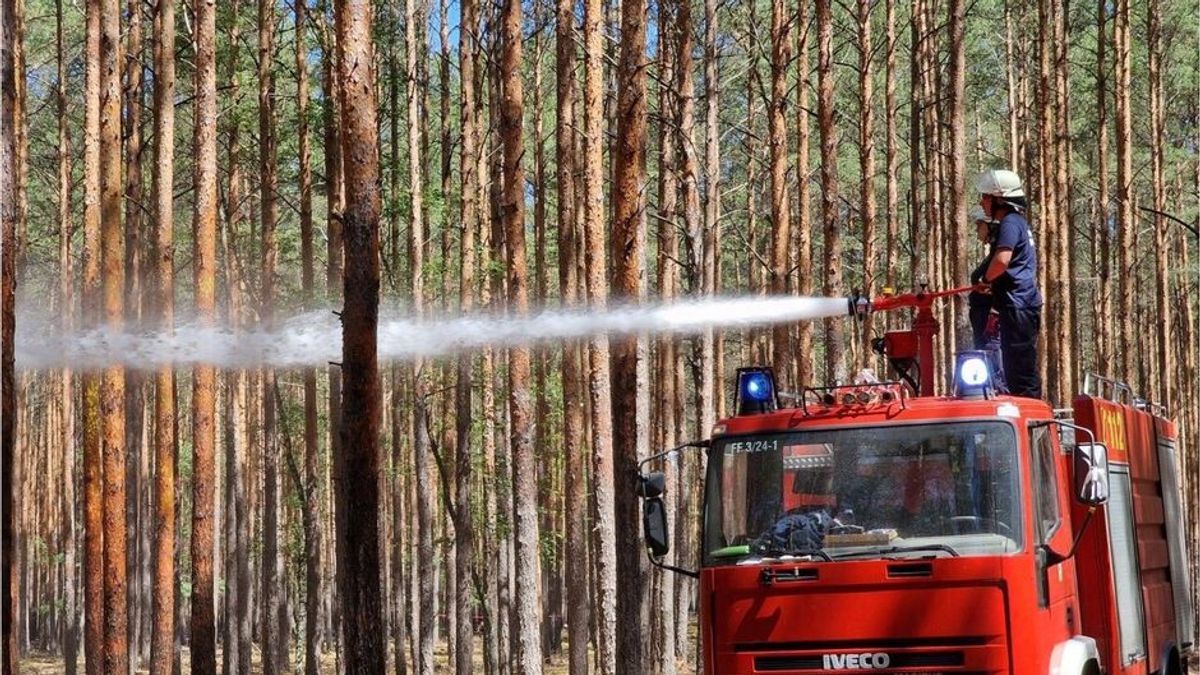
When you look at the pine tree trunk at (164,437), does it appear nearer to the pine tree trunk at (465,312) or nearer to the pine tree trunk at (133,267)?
the pine tree trunk at (133,267)

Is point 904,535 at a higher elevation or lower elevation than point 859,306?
lower

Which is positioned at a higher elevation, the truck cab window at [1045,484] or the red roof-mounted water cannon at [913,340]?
the red roof-mounted water cannon at [913,340]

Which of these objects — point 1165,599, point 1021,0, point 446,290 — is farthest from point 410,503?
point 1165,599

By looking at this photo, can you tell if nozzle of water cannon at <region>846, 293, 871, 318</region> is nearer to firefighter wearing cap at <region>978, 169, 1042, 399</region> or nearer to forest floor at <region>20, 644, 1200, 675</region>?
firefighter wearing cap at <region>978, 169, 1042, 399</region>

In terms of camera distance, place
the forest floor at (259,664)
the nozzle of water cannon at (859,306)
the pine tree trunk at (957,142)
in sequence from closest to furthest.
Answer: the nozzle of water cannon at (859,306) → the pine tree trunk at (957,142) → the forest floor at (259,664)

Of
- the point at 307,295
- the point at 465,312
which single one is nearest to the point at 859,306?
the point at 465,312

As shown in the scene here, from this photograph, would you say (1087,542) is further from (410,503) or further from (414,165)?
(410,503)

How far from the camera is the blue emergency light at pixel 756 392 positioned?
9.15 meters

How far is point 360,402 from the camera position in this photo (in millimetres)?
11883

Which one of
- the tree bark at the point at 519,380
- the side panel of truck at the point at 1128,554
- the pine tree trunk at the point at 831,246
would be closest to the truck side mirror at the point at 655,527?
the side panel of truck at the point at 1128,554

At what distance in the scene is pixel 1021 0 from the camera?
122 ft

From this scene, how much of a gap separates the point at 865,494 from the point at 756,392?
3.78 ft

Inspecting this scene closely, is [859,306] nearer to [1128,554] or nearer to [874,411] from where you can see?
[874,411]

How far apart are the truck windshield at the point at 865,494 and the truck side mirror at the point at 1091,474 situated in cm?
37
